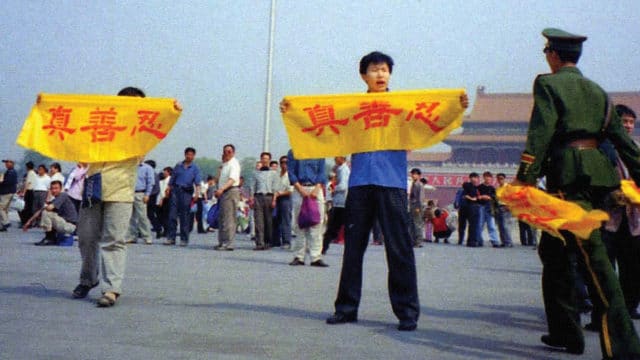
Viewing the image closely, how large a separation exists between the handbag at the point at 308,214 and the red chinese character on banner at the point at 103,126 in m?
4.48

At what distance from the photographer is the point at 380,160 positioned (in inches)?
224

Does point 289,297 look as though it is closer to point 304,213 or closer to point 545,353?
point 545,353

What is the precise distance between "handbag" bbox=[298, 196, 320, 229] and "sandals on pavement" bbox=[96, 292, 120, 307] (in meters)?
4.84

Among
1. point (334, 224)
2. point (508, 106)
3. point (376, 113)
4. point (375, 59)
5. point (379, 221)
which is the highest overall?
point (508, 106)

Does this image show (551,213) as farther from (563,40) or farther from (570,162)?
(563,40)

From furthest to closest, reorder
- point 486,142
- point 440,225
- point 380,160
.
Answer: point 486,142 < point 440,225 < point 380,160

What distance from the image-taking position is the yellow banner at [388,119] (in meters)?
5.74

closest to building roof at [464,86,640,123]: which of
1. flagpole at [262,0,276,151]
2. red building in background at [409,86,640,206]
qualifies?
red building in background at [409,86,640,206]

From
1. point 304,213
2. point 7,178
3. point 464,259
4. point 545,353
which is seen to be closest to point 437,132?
point 545,353

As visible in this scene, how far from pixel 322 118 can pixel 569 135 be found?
2.09m

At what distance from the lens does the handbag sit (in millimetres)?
10750

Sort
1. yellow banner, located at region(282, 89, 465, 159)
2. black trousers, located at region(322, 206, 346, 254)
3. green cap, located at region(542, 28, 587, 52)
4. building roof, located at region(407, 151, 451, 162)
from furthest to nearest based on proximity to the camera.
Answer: building roof, located at region(407, 151, 451, 162) < black trousers, located at region(322, 206, 346, 254) < yellow banner, located at region(282, 89, 465, 159) < green cap, located at region(542, 28, 587, 52)

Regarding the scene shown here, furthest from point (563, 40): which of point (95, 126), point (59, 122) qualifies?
point (59, 122)

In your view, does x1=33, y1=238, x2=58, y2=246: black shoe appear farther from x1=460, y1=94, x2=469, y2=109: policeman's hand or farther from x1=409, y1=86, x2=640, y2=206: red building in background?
x1=409, y1=86, x2=640, y2=206: red building in background
